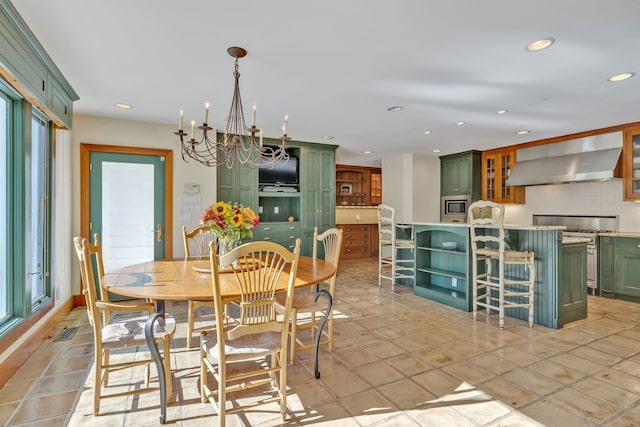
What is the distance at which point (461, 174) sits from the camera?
679 centimetres

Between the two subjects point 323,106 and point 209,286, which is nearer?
point 209,286

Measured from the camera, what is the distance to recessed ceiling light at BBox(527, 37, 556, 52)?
2.33 m

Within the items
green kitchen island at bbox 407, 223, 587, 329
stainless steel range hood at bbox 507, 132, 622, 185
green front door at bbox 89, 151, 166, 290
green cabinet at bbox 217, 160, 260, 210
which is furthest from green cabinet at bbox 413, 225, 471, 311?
green front door at bbox 89, 151, 166, 290

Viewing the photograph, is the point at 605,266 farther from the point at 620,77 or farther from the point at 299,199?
the point at 299,199

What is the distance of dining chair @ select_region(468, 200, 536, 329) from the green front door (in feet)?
13.3

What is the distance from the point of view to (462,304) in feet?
12.9

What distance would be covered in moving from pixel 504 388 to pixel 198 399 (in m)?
2.02

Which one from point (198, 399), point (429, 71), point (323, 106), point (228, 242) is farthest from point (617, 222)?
point (198, 399)

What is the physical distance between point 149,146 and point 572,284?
5415mm

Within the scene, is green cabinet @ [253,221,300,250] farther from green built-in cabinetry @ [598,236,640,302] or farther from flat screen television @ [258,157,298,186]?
green built-in cabinetry @ [598,236,640,302]

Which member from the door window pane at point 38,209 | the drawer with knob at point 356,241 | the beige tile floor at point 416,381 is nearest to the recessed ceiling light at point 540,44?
the beige tile floor at point 416,381

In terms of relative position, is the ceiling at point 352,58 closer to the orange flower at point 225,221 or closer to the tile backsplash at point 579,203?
the tile backsplash at point 579,203

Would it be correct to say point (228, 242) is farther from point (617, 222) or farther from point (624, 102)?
point (617, 222)

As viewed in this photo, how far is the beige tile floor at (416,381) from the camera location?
6.23ft
